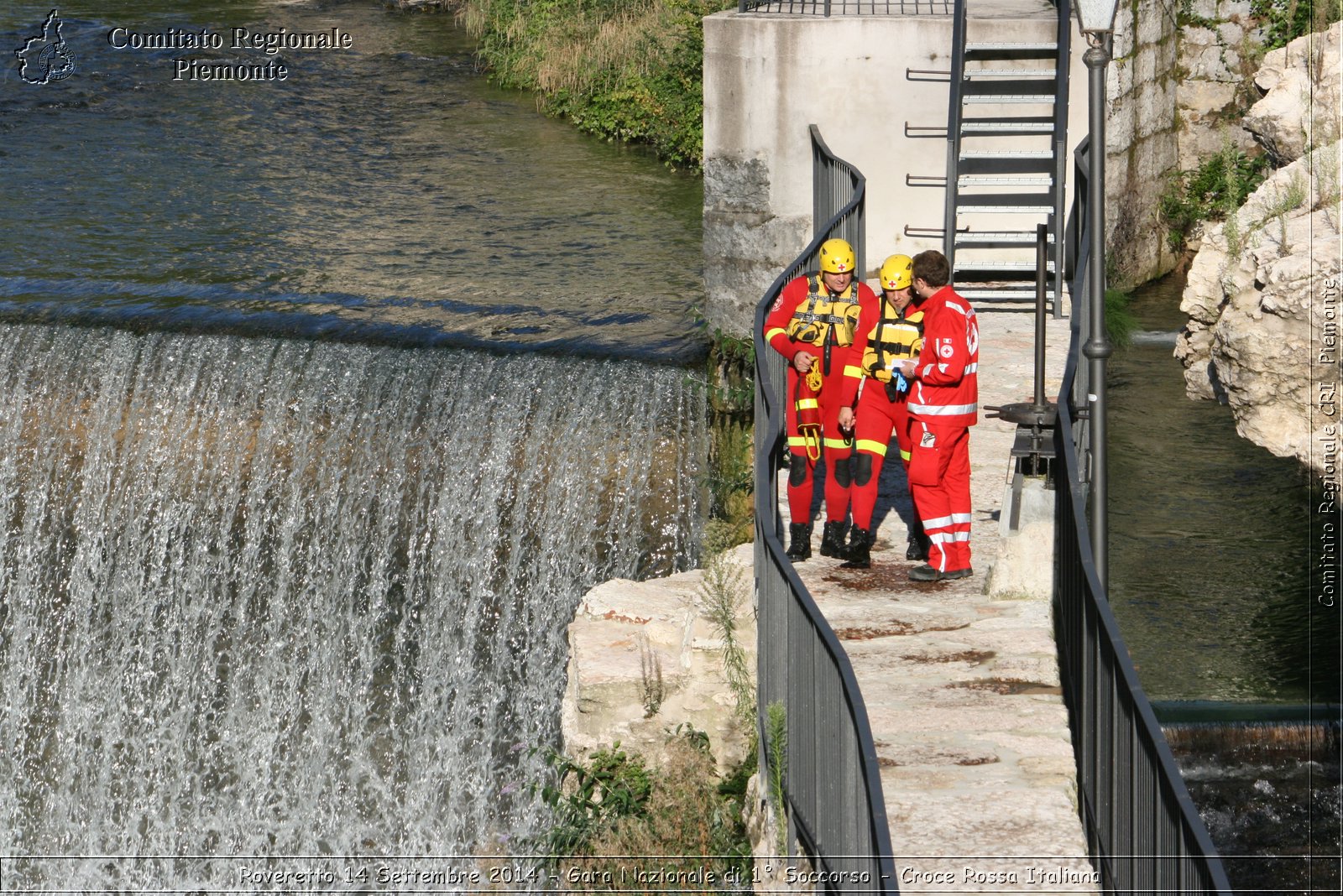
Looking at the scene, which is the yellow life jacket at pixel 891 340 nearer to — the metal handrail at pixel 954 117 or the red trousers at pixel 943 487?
the red trousers at pixel 943 487

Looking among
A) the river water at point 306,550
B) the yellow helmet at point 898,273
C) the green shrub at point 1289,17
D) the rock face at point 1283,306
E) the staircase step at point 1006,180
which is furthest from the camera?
the green shrub at point 1289,17

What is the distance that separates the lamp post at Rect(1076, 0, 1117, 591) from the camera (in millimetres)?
7293

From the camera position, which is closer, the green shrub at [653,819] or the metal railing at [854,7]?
the green shrub at [653,819]

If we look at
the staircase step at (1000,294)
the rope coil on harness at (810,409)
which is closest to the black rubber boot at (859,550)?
the rope coil on harness at (810,409)

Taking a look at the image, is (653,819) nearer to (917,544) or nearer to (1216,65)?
(917,544)

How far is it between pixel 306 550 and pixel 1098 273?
7.25 meters

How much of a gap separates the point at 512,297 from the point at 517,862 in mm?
6292

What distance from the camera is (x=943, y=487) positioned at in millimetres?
8148

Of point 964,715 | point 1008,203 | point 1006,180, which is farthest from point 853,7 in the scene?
point 964,715

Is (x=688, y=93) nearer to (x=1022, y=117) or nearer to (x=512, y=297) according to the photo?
(x=512, y=297)

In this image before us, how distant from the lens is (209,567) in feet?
A: 43.1

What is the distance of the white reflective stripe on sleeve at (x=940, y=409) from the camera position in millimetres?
7992

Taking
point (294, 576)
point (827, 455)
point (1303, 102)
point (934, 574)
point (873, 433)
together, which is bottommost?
point (294, 576)

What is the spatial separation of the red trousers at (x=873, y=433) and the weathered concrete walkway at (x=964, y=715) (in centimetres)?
49
